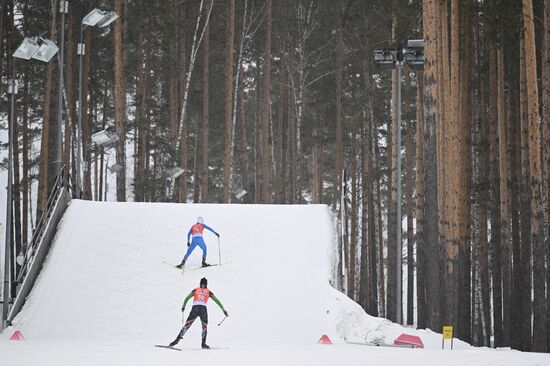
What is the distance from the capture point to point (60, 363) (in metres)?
12.6

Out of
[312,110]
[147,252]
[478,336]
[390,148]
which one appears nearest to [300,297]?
[147,252]

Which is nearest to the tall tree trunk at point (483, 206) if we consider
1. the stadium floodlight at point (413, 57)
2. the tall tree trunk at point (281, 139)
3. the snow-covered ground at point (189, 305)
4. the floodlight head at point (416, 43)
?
the stadium floodlight at point (413, 57)

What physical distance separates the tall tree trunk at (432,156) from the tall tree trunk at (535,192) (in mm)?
2261

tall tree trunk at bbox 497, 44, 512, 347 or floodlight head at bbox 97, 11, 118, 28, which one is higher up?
floodlight head at bbox 97, 11, 118, 28

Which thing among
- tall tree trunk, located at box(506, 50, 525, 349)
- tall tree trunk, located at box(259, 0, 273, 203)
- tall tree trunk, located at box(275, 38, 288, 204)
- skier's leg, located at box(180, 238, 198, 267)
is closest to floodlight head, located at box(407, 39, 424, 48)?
tall tree trunk, located at box(506, 50, 525, 349)

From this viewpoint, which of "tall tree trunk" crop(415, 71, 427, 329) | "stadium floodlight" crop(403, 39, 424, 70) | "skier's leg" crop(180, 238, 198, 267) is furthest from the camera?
"tall tree trunk" crop(415, 71, 427, 329)

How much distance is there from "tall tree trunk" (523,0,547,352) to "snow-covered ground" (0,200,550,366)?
3.03 m

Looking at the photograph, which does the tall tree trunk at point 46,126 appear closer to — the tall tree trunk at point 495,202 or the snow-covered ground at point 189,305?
the snow-covered ground at point 189,305

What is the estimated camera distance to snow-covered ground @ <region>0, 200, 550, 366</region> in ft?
47.1

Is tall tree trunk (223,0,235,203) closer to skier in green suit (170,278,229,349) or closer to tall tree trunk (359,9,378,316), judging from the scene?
tall tree trunk (359,9,378,316)

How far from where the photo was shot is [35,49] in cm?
2345

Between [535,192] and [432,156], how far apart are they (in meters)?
2.62

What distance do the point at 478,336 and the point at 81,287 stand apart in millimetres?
18807

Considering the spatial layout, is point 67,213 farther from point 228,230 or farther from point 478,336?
point 478,336
